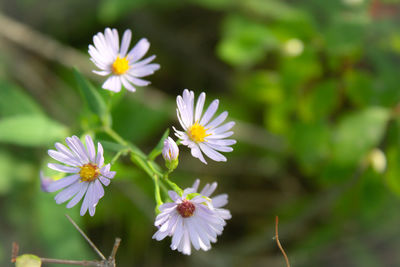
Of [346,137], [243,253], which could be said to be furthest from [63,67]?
[346,137]

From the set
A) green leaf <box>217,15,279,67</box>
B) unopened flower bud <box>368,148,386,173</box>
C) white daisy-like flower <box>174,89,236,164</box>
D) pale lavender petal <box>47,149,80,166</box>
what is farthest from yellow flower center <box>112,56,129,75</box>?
unopened flower bud <box>368,148,386,173</box>

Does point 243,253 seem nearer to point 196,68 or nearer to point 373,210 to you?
point 373,210

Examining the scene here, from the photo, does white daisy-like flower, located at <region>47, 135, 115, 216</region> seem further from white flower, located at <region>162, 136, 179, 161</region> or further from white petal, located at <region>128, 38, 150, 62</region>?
white petal, located at <region>128, 38, 150, 62</region>

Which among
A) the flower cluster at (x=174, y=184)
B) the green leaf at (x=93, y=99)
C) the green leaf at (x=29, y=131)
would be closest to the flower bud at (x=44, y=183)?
the flower cluster at (x=174, y=184)

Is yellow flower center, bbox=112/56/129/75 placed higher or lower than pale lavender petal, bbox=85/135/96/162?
higher

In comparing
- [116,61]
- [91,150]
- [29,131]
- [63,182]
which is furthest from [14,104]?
[91,150]

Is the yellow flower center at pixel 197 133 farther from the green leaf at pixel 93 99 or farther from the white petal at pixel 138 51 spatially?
the green leaf at pixel 93 99
